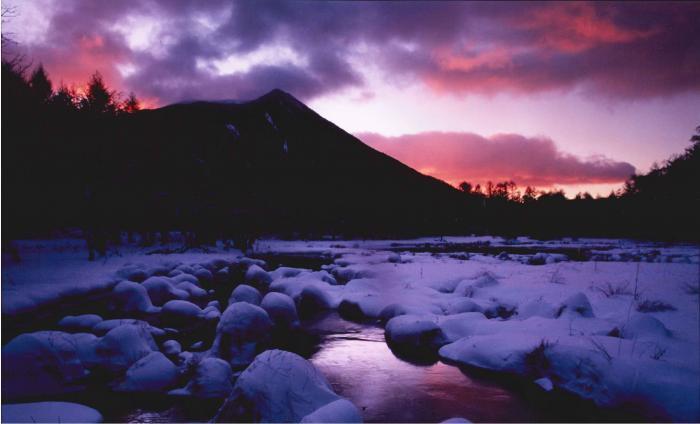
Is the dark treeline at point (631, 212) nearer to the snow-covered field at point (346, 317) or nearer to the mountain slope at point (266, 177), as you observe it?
the mountain slope at point (266, 177)

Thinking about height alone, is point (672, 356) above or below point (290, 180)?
below

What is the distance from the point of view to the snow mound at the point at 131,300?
10500 millimetres

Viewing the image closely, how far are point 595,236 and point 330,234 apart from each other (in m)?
39.9

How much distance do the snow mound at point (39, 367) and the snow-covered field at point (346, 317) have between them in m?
0.01

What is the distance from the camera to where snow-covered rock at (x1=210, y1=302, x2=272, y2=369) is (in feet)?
22.0

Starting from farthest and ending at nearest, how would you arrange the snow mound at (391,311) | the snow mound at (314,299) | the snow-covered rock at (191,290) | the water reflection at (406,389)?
the snow-covered rock at (191,290) → the snow mound at (314,299) → the snow mound at (391,311) → the water reflection at (406,389)

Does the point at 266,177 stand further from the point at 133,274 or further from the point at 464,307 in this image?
the point at 464,307

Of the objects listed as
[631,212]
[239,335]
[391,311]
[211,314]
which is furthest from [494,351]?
[631,212]

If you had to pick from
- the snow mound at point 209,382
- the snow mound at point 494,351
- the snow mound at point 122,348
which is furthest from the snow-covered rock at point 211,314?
the snow mound at point 494,351

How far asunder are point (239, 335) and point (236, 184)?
216ft

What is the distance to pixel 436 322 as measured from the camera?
8.10m

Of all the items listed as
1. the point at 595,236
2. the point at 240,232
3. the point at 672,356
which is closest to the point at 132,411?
the point at 672,356

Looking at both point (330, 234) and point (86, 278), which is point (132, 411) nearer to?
point (86, 278)

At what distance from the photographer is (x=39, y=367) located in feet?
18.7
